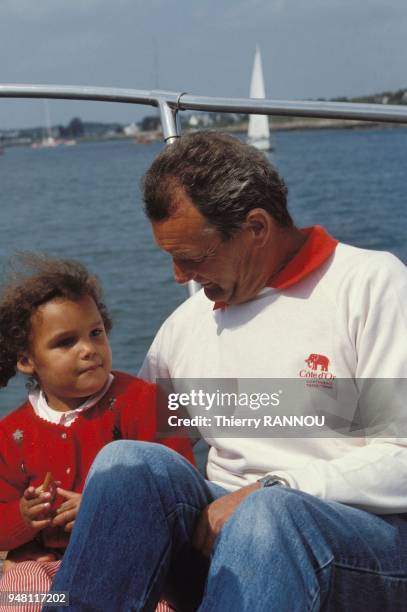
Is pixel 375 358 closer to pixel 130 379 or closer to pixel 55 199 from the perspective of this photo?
pixel 130 379

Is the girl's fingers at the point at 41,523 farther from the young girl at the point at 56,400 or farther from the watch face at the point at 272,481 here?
the watch face at the point at 272,481

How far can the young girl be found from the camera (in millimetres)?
2047

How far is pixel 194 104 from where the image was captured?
2209 millimetres

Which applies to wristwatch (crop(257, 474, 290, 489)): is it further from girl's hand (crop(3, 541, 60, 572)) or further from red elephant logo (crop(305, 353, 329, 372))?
girl's hand (crop(3, 541, 60, 572))

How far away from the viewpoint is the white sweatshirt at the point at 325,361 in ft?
5.59

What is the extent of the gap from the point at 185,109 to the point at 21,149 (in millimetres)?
76480

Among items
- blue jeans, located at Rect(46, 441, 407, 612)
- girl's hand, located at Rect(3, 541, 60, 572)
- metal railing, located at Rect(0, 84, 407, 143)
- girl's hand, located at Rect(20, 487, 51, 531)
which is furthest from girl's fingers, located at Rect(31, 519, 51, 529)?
metal railing, located at Rect(0, 84, 407, 143)

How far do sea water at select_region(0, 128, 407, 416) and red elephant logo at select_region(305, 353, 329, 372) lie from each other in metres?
0.79

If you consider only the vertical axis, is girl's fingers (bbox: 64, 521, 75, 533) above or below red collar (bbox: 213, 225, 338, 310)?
below

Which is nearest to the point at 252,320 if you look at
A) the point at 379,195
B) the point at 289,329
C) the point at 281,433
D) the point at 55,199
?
the point at 289,329

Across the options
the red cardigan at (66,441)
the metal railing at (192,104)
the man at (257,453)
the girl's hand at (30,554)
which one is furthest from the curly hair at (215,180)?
the girl's hand at (30,554)

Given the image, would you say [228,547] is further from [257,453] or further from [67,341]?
[67,341]

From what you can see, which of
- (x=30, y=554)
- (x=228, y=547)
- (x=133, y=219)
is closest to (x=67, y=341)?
(x=30, y=554)

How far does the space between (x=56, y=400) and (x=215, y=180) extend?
62 cm
